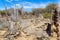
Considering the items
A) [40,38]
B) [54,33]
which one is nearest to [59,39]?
[54,33]

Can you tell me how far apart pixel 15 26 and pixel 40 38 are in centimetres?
103

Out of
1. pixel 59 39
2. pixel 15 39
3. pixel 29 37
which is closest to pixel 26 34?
pixel 29 37

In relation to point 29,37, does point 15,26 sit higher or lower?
higher

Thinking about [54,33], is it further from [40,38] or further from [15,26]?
[15,26]

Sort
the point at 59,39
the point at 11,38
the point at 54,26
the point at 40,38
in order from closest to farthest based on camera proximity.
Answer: the point at 11,38 < the point at 40,38 < the point at 59,39 < the point at 54,26

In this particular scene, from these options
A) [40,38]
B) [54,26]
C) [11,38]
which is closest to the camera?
[11,38]

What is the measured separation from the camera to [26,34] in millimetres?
6551

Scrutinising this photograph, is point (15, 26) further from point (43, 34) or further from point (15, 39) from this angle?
point (43, 34)

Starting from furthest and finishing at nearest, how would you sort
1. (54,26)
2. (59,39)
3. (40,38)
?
(54,26)
(59,39)
(40,38)

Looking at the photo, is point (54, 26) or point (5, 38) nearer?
point (5, 38)

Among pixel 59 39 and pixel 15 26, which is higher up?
pixel 15 26

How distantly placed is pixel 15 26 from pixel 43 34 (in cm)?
109

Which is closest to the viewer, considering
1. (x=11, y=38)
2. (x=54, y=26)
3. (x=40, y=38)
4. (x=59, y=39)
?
(x=11, y=38)

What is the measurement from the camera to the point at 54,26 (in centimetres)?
748
